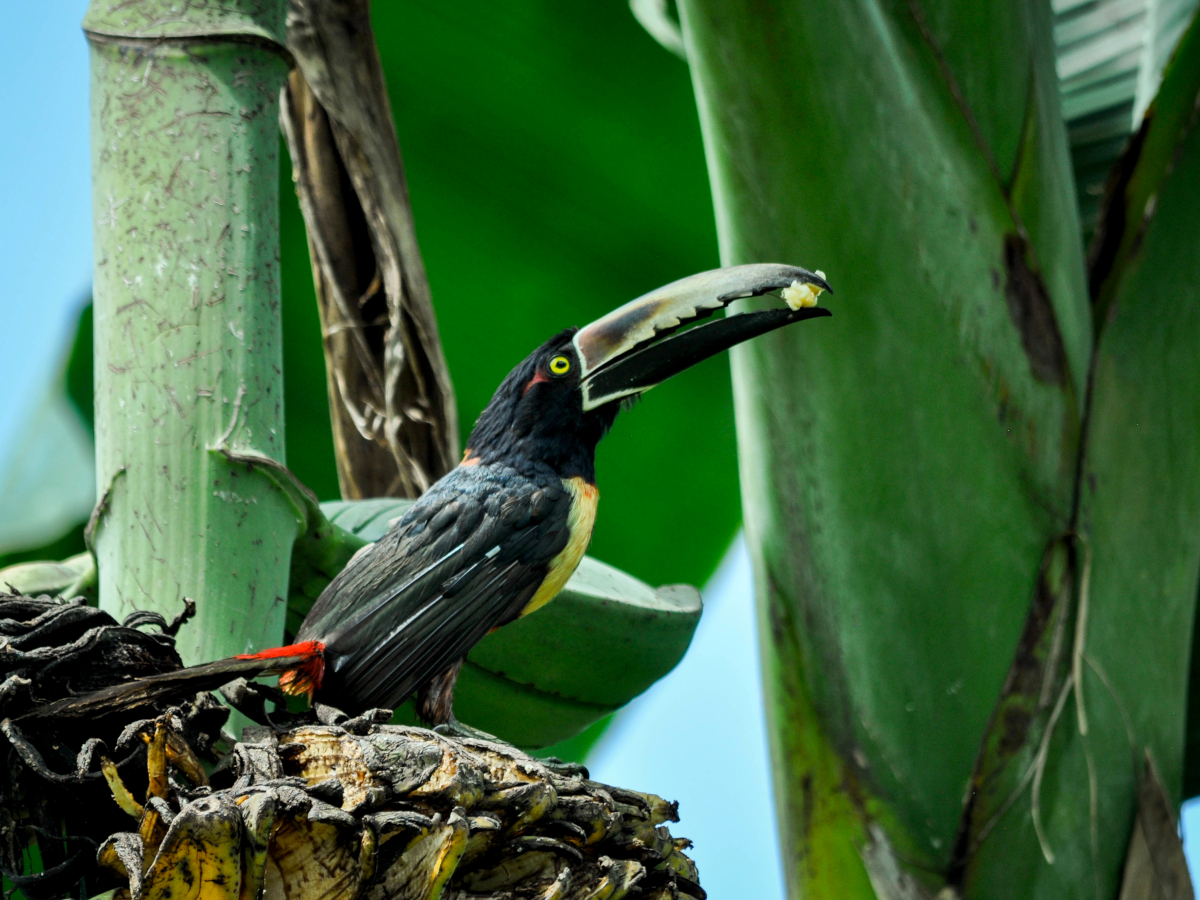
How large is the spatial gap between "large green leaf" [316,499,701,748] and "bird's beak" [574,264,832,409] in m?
0.25

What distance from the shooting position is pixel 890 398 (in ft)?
4.79

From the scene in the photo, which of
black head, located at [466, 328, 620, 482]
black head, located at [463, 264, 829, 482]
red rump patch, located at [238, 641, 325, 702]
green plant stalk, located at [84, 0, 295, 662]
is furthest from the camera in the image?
black head, located at [466, 328, 620, 482]

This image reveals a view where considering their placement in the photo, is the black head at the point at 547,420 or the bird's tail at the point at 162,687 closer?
the bird's tail at the point at 162,687

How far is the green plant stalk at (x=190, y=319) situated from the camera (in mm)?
1012

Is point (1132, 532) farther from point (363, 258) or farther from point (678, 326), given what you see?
point (363, 258)

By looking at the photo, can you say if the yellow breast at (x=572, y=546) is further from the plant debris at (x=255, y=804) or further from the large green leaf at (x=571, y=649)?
the plant debris at (x=255, y=804)

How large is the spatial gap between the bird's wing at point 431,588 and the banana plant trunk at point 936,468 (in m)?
0.32

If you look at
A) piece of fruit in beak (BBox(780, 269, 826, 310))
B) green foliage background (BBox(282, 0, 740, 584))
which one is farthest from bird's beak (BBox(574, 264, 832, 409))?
green foliage background (BBox(282, 0, 740, 584))

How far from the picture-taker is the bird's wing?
129 centimetres

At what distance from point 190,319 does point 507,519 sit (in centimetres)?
50

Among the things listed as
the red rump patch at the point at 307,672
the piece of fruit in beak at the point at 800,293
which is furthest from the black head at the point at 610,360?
the red rump patch at the point at 307,672

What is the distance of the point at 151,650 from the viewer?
3.11 ft

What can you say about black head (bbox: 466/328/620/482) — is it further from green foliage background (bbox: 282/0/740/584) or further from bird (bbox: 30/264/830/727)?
green foliage background (bbox: 282/0/740/584)

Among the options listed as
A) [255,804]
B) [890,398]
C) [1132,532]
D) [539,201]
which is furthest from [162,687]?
[539,201]
